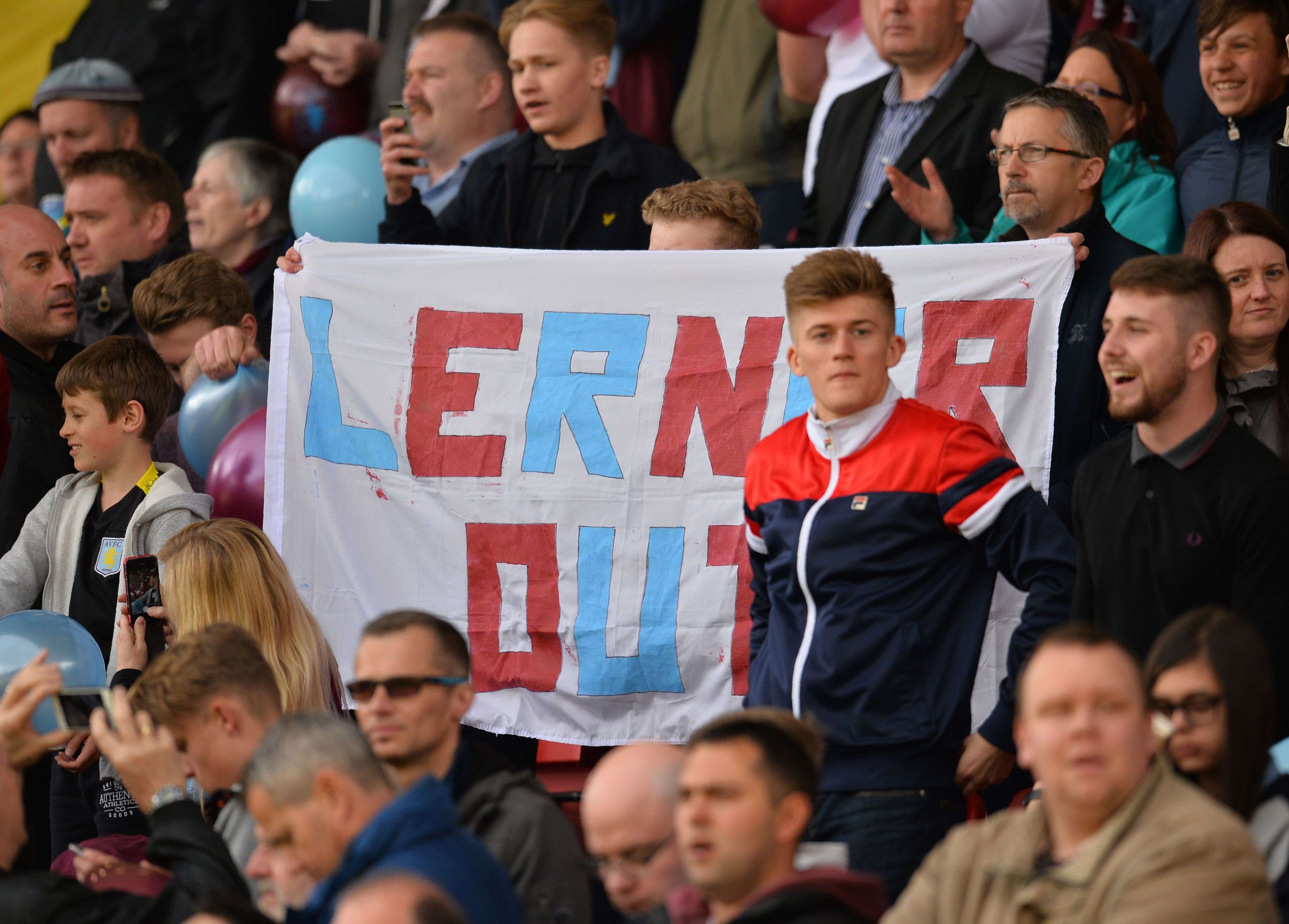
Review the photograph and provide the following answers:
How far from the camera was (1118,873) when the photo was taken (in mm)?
3285

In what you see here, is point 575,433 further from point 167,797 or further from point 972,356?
point 167,797

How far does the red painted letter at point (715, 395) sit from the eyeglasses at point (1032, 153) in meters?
0.95

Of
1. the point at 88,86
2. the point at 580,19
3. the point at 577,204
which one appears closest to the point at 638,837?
the point at 577,204

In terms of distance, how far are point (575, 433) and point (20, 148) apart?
6.32 meters

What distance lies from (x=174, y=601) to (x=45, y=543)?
1.21 metres

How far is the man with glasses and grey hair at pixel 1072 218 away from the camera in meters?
5.81

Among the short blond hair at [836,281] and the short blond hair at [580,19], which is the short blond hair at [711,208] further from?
the short blond hair at [836,281]

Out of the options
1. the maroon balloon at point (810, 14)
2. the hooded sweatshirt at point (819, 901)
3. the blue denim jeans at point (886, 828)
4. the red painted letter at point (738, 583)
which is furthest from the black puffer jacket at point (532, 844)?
the maroon balloon at point (810, 14)

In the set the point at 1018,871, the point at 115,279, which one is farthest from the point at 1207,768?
the point at 115,279

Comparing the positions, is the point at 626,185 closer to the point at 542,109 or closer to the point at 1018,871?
the point at 542,109

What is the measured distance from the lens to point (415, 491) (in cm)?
626

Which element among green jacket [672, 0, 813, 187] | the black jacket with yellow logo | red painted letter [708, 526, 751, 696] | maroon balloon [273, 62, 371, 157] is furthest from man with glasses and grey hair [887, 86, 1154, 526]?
maroon balloon [273, 62, 371, 157]

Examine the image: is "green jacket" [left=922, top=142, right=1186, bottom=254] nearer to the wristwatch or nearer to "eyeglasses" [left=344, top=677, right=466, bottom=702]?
"eyeglasses" [left=344, top=677, right=466, bottom=702]

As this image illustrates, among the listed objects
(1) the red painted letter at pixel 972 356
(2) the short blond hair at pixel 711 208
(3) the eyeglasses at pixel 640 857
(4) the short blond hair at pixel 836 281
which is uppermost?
(2) the short blond hair at pixel 711 208
